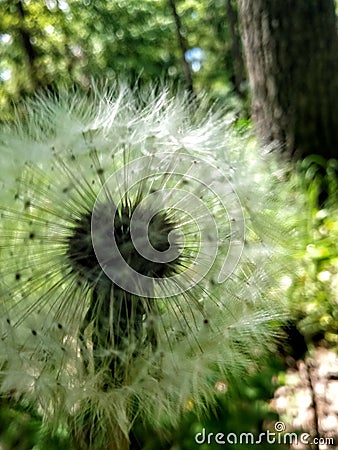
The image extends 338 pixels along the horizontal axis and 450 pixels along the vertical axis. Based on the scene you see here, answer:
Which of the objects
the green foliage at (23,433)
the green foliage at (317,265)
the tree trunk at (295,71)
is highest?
the tree trunk at (295,71)

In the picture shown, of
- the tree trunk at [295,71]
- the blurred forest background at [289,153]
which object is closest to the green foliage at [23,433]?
the blurred forest background at [289,153]

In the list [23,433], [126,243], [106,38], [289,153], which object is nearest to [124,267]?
Answer: [126,243]

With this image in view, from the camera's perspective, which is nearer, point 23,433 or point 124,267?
point 124,267

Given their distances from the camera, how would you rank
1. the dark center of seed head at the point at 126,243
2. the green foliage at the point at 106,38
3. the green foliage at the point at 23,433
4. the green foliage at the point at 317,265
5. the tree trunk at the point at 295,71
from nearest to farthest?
the dark center of seed head at the point at 126,243 → the green foliage at the point at 23,433 → the green foliage at the point at 317,265 → the tree trunk at the point at 295,71 → the green foliage at the point at 106,38

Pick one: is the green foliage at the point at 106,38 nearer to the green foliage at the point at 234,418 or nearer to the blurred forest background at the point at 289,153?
the blurred forest background at the point at 289,153

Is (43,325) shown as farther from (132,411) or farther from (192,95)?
(192,95)

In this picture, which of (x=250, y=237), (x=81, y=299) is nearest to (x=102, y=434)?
(x=81, y=299)

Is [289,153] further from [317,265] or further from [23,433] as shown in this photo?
[23,433]
